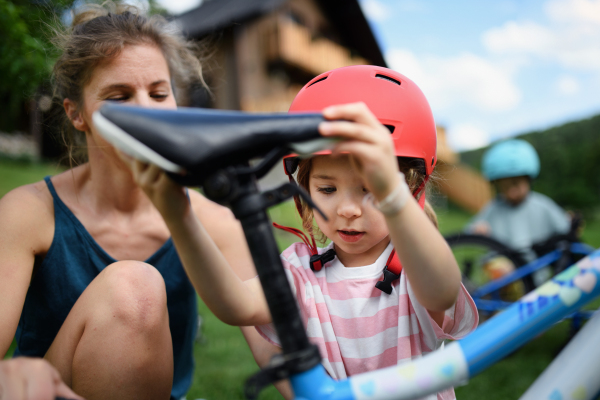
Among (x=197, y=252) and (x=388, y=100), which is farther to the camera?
(x=388, y=100)

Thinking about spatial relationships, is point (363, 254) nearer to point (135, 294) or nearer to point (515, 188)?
point (135, 294)

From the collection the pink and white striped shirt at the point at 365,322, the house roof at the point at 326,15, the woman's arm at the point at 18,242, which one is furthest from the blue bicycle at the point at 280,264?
the house roof at the point at 326,15

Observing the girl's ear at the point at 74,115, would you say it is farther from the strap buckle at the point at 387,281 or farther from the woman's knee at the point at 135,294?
the strap buckle at the point at 387,281

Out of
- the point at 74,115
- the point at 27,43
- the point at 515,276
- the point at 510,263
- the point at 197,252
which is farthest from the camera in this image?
the point at 510,263

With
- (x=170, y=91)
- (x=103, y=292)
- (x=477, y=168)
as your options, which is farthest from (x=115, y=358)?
(x=477, y=168)

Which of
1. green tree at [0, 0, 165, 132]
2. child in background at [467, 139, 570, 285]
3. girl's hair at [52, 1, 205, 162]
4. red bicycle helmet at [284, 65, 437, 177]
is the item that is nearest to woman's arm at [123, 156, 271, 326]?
red bicycle helmet at [284, 65, 437, 177]

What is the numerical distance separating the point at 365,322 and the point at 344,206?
0.38m

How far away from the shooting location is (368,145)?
0.88 meters

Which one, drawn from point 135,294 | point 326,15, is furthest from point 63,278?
point 326,15

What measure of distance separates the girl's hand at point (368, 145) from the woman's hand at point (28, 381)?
735 mm

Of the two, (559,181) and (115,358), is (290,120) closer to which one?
(115,358)

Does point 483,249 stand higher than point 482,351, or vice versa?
point 482,351

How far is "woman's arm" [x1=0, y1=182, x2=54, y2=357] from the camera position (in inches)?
53.9

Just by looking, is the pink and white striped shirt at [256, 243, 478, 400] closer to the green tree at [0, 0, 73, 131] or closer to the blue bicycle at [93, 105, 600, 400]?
the blue bicycle at [93, 105, 600, 400]
